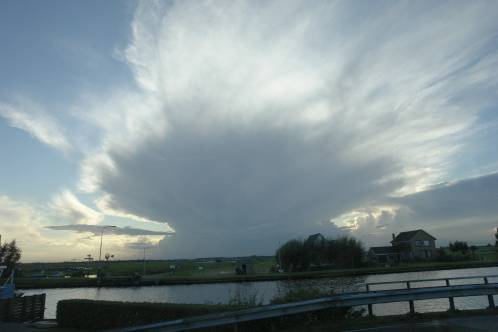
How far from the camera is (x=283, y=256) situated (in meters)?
98.0

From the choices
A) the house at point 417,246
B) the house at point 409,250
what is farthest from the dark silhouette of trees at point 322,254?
the house at point 417,246

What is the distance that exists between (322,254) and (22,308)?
7987cm

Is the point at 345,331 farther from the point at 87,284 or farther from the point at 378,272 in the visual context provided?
the point at 87,284

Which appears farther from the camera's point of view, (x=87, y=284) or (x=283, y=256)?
(x=283, y=256)

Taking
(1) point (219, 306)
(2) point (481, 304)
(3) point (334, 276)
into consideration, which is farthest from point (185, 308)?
(3) point (334, 276)

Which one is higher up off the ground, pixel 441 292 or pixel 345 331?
pixel 441 292

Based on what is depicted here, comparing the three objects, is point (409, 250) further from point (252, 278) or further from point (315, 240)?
point (252, 278)

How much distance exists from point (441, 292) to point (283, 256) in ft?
282

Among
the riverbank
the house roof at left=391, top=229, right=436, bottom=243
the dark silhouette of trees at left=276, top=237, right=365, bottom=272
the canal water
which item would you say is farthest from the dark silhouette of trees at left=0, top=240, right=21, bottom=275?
the house roof at left=391, top=229, right=436, bottom=243

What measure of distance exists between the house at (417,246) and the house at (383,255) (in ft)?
5.45

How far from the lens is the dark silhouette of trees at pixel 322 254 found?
313ft

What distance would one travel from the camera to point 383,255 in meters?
113

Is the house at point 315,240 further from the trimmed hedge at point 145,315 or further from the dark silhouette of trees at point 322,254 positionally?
the trimmed hedge at point 145,315

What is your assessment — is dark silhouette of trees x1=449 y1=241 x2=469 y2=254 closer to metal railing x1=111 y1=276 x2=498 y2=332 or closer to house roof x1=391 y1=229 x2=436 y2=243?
house roof x1=391 y1=229 x2=436 y2=243
